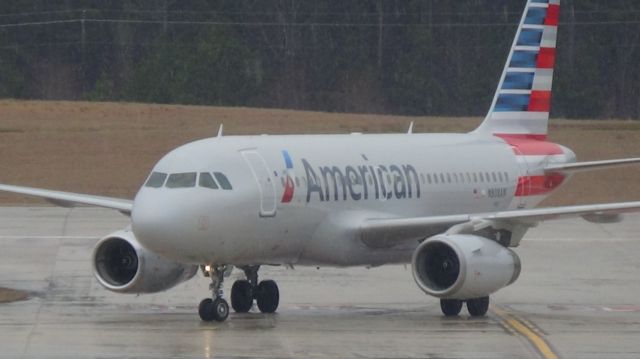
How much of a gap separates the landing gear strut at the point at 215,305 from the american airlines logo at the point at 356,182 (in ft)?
4.75

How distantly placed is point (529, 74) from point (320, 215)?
303 inches

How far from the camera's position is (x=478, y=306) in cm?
2461

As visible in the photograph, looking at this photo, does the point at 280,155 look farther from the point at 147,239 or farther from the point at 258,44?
the point at 258,44

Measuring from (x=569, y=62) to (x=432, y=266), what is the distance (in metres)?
53.5

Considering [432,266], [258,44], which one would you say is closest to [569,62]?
[258,44]

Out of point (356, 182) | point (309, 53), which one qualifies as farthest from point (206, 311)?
point (309, 53)

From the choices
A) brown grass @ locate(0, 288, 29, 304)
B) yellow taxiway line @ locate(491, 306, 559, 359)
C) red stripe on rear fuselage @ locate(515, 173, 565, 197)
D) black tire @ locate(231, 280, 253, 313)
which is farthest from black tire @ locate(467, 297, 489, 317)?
brown grass @ locate(0, 288, 29, 304)

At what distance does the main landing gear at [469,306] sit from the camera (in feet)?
80.6

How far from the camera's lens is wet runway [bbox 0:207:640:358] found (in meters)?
20.6

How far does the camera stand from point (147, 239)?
22469 millimetres

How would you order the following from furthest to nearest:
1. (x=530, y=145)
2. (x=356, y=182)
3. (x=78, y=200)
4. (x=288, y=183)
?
1. (x=530, y=145)
2. (x=78, y=200)
3. (x=356, y=182)
4. (x=288, y=183)

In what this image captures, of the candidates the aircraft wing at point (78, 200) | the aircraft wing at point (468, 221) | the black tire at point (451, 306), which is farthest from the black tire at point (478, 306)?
the aircraft wing at point (78, 200)

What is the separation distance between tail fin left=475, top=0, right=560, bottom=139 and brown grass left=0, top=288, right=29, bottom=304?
9056 millimetres

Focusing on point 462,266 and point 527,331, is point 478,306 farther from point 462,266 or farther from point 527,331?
point 527,331
